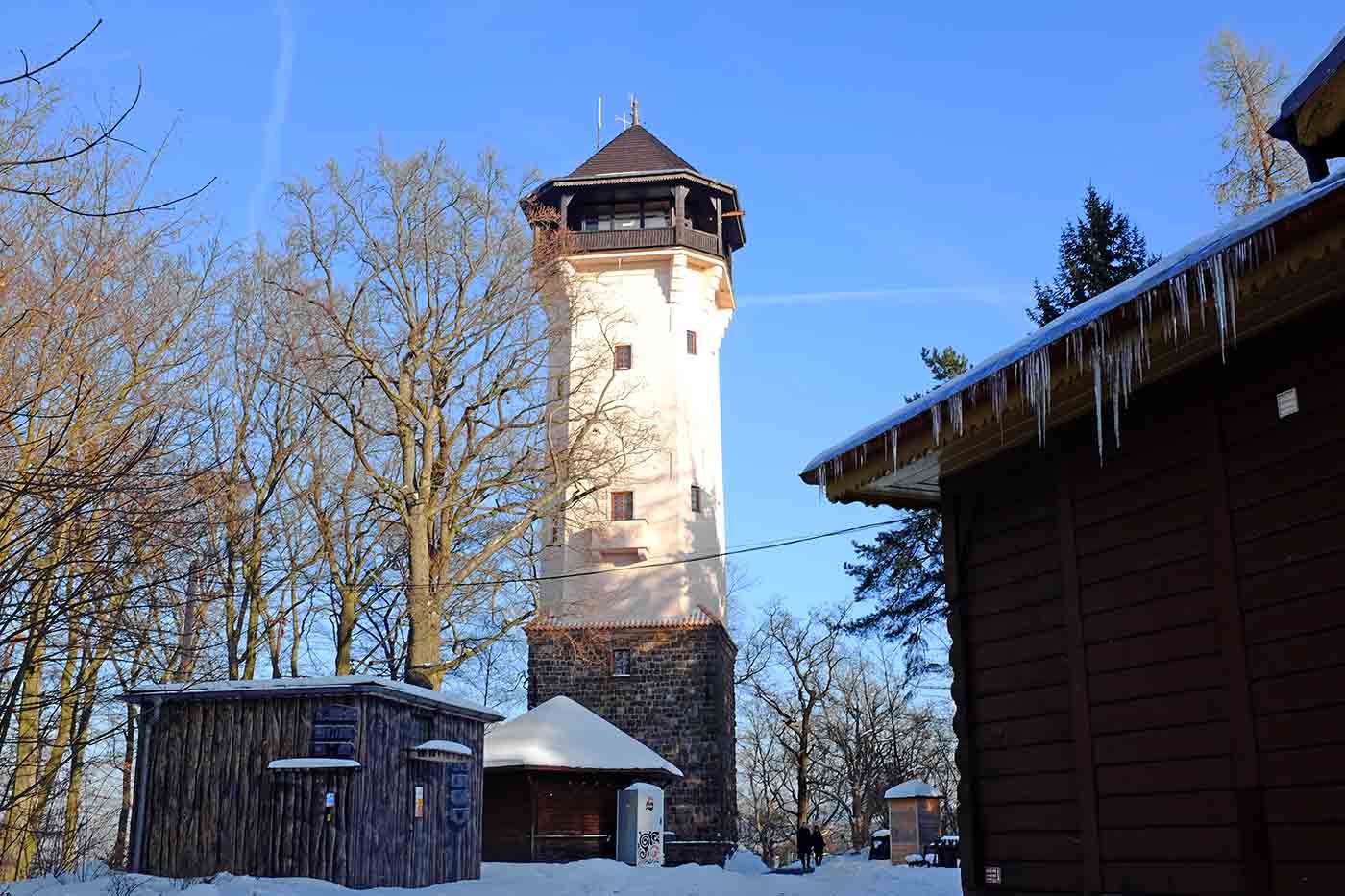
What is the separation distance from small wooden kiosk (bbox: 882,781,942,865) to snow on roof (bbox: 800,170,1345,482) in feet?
68.4

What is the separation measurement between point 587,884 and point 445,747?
9.22 ft

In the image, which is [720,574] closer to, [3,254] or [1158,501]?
[3,254]

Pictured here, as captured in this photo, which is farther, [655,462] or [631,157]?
[631,157]

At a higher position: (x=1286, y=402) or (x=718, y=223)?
(x=718, y=223)

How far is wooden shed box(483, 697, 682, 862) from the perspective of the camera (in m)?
25.4

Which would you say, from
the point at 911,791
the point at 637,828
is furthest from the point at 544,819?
the point at 911,791

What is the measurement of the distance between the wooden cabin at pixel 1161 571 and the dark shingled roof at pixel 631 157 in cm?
2814

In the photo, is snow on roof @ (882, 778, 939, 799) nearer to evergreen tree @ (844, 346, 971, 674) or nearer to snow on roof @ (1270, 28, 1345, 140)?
evergreen tree @ (844, 346, 971, 674)

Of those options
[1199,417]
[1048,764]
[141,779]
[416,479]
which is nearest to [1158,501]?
[1199,417]

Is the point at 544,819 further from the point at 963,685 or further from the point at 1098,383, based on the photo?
the point at 1098,383

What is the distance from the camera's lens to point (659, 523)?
3369 centimetres

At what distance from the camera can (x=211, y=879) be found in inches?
591

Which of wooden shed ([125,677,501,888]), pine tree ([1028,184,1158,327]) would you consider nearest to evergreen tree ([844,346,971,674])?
pine tree ([1028,184,1158,327])

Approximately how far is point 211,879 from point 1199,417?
12.4 m
